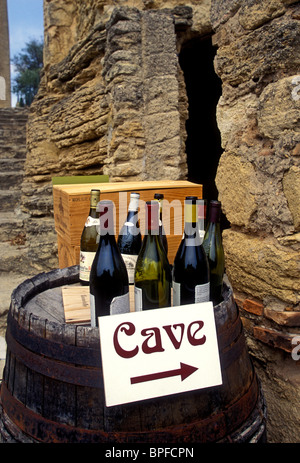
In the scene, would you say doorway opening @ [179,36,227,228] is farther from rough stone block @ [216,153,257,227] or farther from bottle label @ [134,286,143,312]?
bottle label @ [134,286,143,312]

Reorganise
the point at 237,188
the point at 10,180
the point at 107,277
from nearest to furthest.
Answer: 1. the point at 107,277
2. the point at 237,188
3. the point at 10,180

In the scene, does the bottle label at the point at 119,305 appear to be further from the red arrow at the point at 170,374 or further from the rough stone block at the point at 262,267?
the rough stone block at the point at 262,267

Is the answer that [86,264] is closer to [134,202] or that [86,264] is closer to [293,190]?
[134,202]

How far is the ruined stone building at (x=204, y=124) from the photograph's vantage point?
1650 mm

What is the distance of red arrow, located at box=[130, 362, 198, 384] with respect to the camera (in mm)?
966

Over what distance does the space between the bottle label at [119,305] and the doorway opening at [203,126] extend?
16.6ft

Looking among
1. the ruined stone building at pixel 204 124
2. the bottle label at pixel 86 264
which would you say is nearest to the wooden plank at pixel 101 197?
the ruined stone building at pixel 204 124

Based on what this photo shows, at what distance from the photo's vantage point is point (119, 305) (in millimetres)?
1164

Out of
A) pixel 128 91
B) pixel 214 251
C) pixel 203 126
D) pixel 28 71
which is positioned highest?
pixel 28 71

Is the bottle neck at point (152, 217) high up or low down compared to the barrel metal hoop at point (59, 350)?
up

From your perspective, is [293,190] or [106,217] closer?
[106,217]

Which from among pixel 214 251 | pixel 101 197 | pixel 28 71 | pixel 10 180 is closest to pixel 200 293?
pixel 214 251

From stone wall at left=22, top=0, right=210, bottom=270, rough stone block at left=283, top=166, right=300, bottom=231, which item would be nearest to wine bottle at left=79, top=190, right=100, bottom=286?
rough stone block at left=283, top=166, right=300, bottom=231

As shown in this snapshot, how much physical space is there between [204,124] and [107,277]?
18.9 ft
